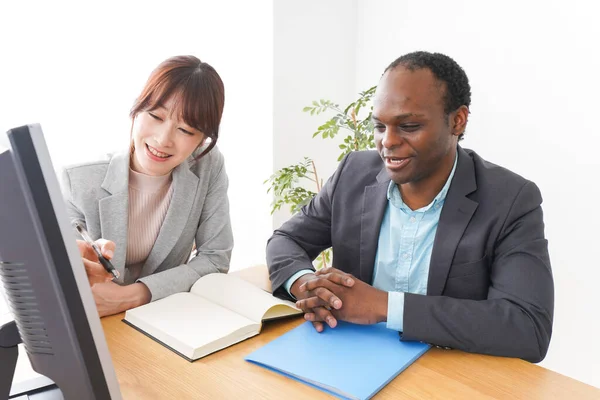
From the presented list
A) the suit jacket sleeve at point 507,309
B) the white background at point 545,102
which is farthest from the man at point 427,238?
the white background at point 545,102

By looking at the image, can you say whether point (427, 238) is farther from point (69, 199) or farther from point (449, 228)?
point (69, 199)

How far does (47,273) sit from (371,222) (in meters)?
1.01

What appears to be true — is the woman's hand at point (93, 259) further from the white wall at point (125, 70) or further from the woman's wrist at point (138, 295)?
the white wall at point (125, 70)

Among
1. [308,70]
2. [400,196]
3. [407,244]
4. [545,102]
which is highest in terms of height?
[308,70]

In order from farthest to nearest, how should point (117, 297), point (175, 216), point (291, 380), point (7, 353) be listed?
1. point (175, 216)
2. point (117, 297)
3. point (291, 380)
4. point (7, 353)

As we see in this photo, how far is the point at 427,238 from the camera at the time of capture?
1413 mm

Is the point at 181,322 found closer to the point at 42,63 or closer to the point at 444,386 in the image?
the point at 444,386

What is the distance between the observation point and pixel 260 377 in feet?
3.19

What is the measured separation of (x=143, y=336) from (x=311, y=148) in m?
2.06

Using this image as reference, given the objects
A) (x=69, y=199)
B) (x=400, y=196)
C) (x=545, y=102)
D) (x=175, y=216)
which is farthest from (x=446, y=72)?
(x=545, y=102)

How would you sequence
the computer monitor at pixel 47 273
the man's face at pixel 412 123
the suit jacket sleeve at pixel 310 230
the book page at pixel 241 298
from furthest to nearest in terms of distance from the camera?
the suit jacket sleeve at pixel 310 230, the man's face at pixel 412 123, the book page at pixel 241 298, the computer monitor at pixel 47 273

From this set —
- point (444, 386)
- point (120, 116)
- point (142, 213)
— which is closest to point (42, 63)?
point (120, 116)

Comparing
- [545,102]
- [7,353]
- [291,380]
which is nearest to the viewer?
[7,353]

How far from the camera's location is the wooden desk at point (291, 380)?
92 centimetres
